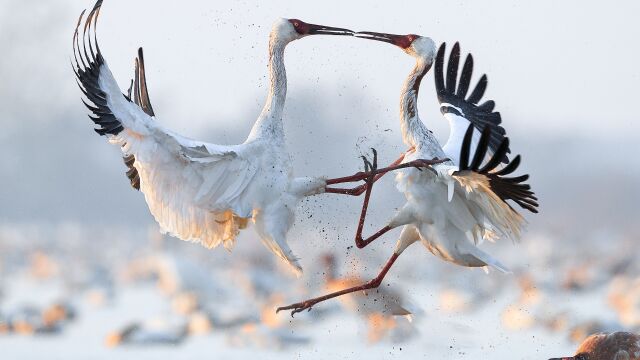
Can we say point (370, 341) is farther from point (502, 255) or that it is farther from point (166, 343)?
point (502, 255)

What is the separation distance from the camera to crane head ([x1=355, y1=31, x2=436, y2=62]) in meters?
8.10

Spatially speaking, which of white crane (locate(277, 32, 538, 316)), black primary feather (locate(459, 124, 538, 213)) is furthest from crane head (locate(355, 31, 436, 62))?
black primary feather (locate(459, 124, 538, 213))

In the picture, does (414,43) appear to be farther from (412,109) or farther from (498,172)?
(498,172)

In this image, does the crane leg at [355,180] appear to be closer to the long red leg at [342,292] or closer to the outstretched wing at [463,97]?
the long red leg at [342,292]

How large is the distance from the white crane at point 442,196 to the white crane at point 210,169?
447 mm

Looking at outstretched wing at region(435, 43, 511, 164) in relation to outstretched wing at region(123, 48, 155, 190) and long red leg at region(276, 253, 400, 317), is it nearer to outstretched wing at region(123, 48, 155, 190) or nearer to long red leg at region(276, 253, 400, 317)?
long red leg at region(276, 253, 400, 317)

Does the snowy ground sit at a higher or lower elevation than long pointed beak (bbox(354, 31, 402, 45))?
lower

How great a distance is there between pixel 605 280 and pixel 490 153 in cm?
1124

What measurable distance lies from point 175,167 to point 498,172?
1877mm

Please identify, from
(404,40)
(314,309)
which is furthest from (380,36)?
(314,309)

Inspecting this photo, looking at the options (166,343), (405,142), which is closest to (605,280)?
(166,343)

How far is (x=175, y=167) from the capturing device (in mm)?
7305

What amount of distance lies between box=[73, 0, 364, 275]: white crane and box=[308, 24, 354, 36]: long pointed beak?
149 mm

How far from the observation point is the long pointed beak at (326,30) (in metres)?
8.00
